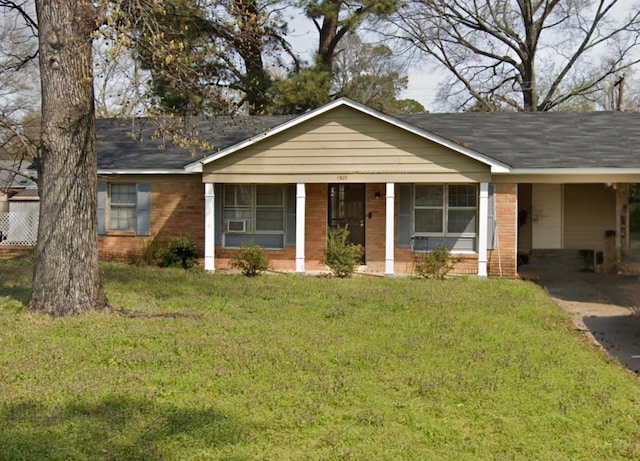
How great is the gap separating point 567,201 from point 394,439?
14545 mm

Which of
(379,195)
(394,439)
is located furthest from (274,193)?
(394,439)

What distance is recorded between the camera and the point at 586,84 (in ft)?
108

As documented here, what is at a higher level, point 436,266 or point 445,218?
point 445,218

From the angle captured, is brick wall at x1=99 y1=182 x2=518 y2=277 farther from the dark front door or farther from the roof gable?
the roof gable

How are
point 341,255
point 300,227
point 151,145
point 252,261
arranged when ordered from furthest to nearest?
point 151,145, point 300,227, point 252,261, point 341,255

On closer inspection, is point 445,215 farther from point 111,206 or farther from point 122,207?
point 111,206

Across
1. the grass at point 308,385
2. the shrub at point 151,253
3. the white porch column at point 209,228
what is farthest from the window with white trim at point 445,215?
the shrub at point 151,253

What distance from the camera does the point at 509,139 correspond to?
56.7 feet

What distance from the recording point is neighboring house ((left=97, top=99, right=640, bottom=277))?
1539 cm

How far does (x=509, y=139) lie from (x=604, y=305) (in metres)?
6.26

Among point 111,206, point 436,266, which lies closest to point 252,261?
point 436,266

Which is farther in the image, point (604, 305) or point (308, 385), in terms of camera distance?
point (604, 305)

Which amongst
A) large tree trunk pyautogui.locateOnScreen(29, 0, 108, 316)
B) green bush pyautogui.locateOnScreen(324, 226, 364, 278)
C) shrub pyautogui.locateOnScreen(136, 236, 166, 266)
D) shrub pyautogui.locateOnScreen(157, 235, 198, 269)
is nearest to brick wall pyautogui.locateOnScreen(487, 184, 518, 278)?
green bush pyautogui.locateOnScreen(324, 226, 364, 278)

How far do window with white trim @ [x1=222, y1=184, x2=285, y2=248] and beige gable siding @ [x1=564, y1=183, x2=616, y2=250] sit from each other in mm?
7757
